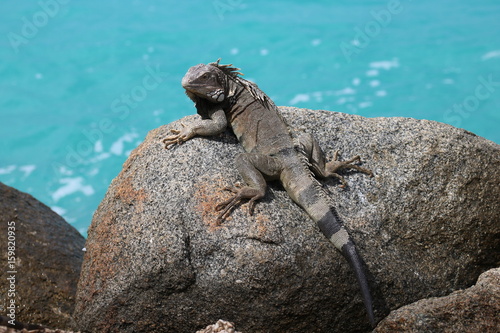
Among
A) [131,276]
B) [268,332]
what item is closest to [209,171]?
[131,276]

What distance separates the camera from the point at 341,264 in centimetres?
405

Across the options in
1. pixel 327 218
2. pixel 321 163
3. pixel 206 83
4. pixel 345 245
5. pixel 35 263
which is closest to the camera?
pixel 345 245

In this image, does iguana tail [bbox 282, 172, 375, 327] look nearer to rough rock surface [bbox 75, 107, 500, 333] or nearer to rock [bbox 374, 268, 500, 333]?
rough rock surface [bbox 75, 107, 500, 333]

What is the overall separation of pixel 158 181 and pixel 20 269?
170cm

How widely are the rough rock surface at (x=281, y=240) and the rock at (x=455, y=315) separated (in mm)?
476

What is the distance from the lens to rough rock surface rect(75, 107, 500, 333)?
3957mm

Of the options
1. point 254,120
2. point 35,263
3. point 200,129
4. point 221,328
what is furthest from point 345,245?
point 35,263

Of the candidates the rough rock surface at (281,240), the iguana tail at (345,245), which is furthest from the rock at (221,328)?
the iguana tail at (345,245)

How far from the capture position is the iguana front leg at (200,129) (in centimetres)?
459

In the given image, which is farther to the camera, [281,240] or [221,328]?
[281,240]

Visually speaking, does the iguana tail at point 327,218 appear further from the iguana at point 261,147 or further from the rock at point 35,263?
the rock at point 35,263

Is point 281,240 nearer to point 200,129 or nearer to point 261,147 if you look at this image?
point 261,147

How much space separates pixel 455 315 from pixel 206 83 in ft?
8.33

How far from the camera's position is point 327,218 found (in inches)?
161
